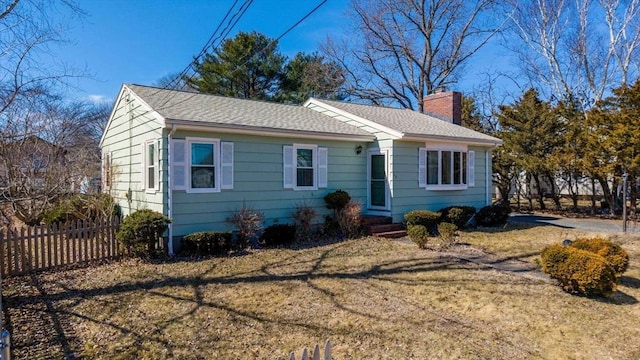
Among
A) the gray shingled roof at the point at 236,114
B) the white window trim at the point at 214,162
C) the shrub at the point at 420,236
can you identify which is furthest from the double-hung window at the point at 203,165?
the shrub at the point at 420,236

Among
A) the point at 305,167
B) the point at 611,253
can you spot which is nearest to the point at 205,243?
the point at 305,167

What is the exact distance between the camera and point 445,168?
1292cm

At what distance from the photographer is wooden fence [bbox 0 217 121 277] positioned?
6.81 metres

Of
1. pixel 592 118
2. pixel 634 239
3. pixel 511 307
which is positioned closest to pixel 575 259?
pixel 511 307

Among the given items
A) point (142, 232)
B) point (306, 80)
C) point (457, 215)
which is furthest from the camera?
point (306, 80)

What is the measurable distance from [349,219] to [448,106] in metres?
9.00

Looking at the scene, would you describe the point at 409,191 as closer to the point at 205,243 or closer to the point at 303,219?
the point at 303,219

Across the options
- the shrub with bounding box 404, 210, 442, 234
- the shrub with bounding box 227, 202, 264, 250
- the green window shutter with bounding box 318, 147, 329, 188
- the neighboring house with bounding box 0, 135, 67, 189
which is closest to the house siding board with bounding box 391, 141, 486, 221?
the shrub with bounding box 404, 210, 442, 234

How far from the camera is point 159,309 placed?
5.15 m

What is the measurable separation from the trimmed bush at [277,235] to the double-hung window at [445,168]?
4884 millimetres

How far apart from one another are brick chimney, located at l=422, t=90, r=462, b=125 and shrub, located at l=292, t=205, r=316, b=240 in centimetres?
941

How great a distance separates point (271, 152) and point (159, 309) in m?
5.59

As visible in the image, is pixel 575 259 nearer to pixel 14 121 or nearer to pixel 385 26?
pixel 14 121

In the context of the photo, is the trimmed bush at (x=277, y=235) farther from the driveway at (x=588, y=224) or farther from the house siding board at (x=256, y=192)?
the driveway at (x=588, y=224)
